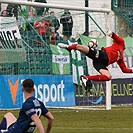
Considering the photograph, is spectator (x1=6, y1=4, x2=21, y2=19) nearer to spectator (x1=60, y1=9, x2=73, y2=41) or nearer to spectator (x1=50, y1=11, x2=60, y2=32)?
spectator (x1=50, y1=11, x2=60, y2=32)

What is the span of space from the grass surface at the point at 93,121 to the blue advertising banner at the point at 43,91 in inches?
38.6

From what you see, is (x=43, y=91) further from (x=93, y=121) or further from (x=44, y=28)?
(x=93, y=121)

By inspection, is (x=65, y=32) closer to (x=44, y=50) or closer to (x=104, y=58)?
(x=44, y=50)

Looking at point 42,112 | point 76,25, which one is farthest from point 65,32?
point 42,112

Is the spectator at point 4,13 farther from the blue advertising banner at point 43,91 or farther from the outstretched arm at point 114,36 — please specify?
the outstretched arm at point 114,36

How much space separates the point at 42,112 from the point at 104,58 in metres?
7.62

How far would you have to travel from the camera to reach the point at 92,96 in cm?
2288

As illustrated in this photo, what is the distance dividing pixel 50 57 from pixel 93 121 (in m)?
5.31

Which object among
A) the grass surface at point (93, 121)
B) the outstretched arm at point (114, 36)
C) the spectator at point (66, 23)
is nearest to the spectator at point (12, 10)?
the spectator at point (66, 23)

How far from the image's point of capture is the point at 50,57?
2239 centimetres

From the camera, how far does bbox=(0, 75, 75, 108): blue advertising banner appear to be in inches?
845

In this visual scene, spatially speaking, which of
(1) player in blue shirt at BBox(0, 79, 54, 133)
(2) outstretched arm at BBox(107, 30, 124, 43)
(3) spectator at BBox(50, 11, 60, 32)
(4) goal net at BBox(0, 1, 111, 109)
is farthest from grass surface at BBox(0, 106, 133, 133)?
(1) player in blue shirt at BBox(0, 79, 54, 133)

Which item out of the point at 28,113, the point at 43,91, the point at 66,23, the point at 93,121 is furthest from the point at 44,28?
the point at 28,113

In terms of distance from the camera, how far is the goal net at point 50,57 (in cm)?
2152
